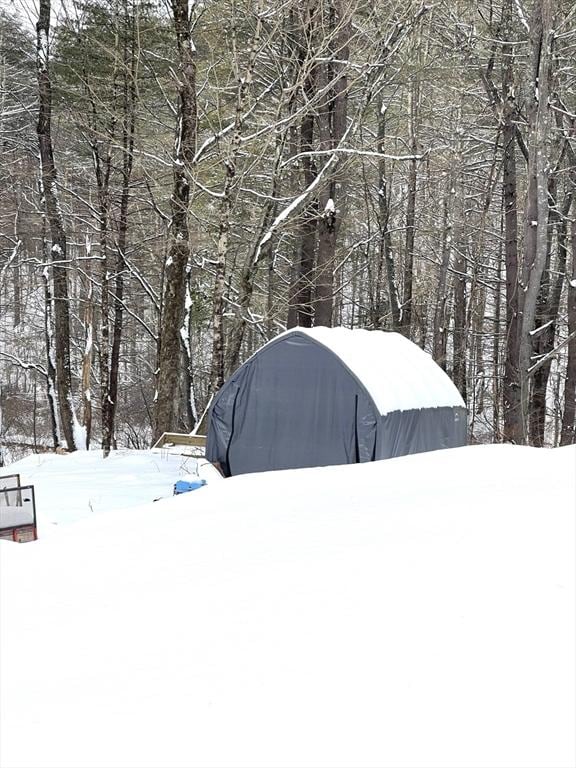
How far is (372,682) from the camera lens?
2203mm

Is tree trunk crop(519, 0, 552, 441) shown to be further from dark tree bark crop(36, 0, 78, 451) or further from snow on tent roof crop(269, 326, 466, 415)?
dark tree bark crop(36, 0, 78, 451)

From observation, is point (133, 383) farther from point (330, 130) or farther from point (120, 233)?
point (330, 130)

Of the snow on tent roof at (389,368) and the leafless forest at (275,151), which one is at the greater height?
the leafless forest at (275,151)

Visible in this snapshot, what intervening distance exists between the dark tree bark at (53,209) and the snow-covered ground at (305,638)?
40.2 feet

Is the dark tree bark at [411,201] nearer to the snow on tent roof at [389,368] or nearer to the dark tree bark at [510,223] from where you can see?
the dark tree bark at [510,223]

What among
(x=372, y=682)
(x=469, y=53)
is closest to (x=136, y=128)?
(x=469, y=53)

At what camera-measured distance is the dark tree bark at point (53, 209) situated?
580 inches

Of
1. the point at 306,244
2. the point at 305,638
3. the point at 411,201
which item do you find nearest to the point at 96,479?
the point at 306,244

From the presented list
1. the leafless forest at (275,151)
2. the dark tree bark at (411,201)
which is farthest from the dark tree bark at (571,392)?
the dark tree bark at (411,201)

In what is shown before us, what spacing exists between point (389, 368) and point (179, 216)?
453 centimetres

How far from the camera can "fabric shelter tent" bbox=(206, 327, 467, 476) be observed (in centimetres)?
854

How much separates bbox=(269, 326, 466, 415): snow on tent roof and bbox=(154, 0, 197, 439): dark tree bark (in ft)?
10.0

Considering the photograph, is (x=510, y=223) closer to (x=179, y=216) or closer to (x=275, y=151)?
(x=275, y=151)

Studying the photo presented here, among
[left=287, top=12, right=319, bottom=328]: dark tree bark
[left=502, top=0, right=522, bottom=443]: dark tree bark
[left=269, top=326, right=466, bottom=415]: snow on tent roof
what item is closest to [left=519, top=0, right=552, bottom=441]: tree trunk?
A: [left=269, top=326, right=466, bottom=415]: snow on tent roof
